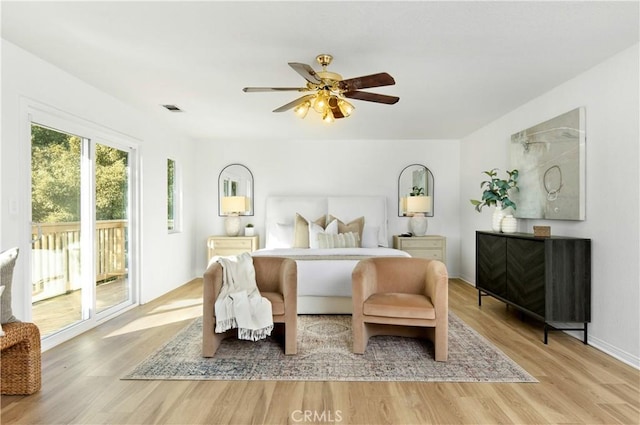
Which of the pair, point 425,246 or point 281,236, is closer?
point 281,236

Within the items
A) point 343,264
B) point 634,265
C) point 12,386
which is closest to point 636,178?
point 634,265

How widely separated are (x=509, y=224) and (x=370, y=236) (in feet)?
6.90

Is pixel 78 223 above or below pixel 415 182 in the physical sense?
below

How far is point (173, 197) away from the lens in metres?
5.88

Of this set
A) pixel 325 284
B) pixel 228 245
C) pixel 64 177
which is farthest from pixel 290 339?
pixel 228 245

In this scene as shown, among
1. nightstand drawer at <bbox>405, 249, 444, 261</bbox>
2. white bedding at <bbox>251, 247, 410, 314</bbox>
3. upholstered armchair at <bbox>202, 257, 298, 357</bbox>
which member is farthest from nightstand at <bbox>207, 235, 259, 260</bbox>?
upholstered armchair at <bbox>202, 257, 298, 357</bbox>

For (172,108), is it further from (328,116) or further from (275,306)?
(275,306)

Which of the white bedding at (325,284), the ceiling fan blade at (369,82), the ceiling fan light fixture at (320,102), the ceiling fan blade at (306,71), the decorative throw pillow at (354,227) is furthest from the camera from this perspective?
the decorative throw pillow at (354,227)

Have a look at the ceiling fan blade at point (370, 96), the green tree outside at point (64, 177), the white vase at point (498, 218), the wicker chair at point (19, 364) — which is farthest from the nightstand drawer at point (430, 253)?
the wicker chair at point (19, 364)

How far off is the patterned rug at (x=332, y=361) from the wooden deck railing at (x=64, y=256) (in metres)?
1.20

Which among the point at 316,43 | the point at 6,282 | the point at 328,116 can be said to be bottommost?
the point at 6,282

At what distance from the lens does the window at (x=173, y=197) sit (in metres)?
5.71

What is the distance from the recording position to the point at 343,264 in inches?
161

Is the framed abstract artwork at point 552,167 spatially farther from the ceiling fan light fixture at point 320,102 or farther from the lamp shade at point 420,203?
the ceiling fan light fixture at point 320,102
